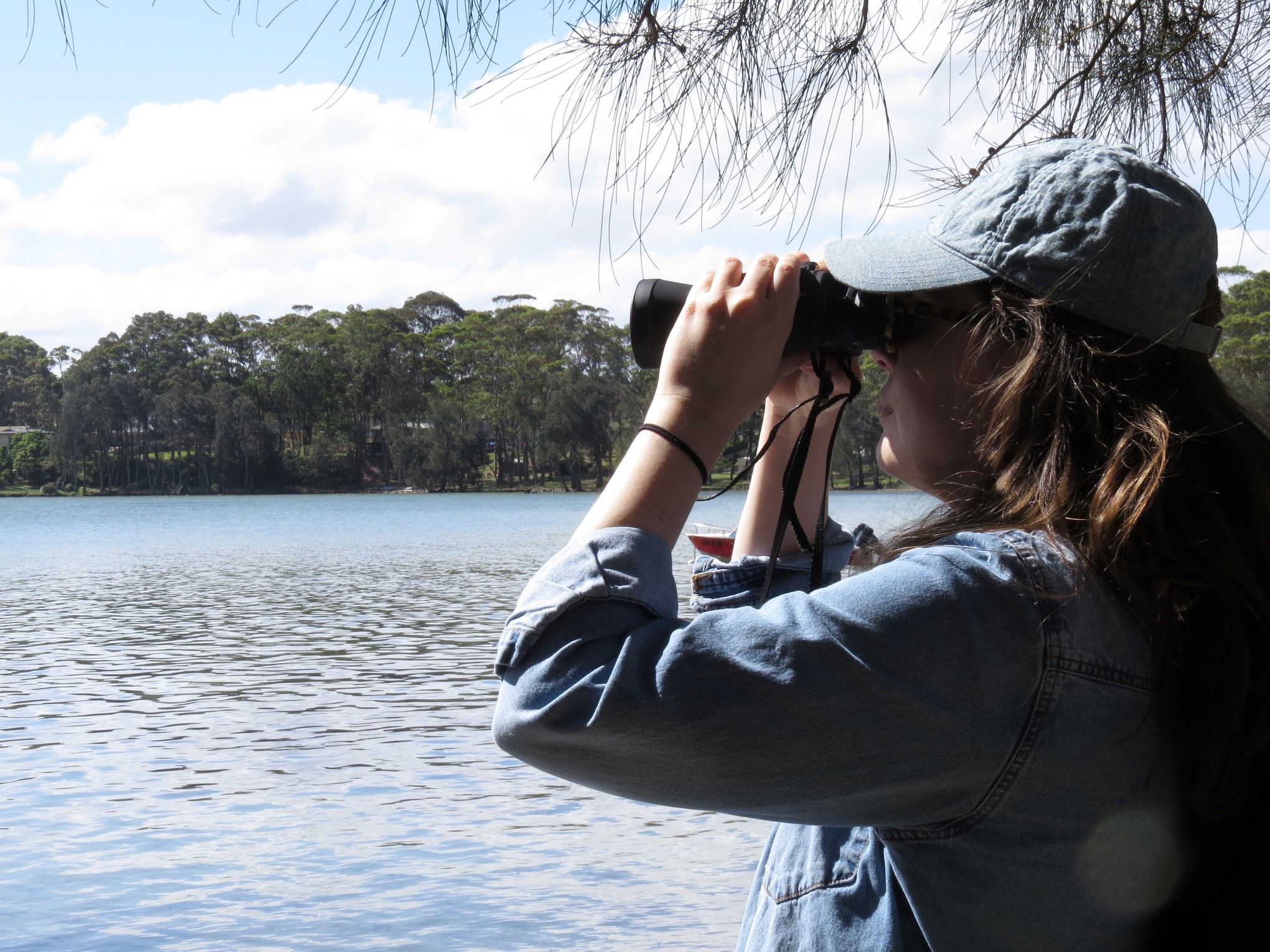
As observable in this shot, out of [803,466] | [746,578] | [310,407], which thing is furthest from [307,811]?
[310,407]

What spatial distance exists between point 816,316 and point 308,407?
58.2 metres

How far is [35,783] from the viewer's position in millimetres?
4883

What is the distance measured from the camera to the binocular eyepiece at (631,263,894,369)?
0.85m

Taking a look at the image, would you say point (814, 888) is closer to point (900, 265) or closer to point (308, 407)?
point (900, 265)

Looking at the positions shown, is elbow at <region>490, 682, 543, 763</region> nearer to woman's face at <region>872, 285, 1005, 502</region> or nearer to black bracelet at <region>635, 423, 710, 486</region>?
black bracelet at <region>635, 423, 710, 486</region>

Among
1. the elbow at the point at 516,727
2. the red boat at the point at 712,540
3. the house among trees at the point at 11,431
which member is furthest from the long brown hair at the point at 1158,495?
the house among trees at the point at 11,431

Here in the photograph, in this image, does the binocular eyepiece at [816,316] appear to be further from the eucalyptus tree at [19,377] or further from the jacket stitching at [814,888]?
the eucalyptus tree at [19,377]

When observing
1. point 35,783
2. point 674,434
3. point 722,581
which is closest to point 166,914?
point 35,783

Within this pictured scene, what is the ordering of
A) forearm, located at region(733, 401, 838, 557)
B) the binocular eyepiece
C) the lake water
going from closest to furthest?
the binocular eyepiece, forearm, located at region(733, 401, 838, 557), the lake water

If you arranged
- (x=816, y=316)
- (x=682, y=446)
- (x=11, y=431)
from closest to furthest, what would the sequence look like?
(x=682, y=446) < (x=816, y=316) < (x=11, y=431)

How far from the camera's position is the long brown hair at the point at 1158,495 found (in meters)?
0.67

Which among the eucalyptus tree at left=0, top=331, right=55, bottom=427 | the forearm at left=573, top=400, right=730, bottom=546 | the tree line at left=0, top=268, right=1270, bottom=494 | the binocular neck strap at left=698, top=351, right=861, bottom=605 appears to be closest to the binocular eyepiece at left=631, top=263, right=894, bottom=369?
the binocular neck strap at left=698, top=351, right=861, bottom=605

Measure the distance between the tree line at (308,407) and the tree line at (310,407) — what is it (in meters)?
0.07

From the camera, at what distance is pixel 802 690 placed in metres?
0.63
